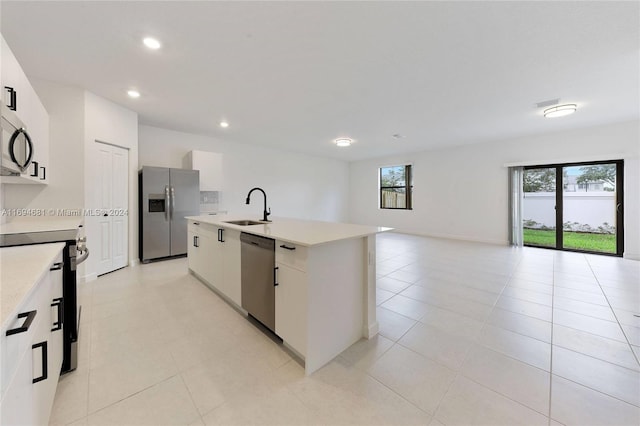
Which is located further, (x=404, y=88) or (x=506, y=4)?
(x=404, y=88)

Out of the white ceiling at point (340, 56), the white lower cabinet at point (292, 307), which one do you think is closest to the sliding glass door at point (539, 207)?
the white ceiling at point (340, 56)

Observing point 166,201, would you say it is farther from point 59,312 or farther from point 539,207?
point 539,207

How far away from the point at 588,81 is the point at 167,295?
547 centimetres

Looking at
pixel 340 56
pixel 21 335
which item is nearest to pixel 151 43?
pixel 340 56

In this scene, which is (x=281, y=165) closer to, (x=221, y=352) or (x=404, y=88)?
(x=404, y=88)

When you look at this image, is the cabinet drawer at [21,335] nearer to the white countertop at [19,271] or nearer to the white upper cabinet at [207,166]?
the white countertop at [19,271]

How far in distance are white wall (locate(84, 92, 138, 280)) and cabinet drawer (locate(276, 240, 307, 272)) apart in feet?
10.1

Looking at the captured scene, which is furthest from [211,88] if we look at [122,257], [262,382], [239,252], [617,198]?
[617,198]

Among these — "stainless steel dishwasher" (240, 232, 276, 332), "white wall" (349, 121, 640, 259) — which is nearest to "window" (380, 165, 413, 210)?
"white wall" (349, 121, 640, 259)

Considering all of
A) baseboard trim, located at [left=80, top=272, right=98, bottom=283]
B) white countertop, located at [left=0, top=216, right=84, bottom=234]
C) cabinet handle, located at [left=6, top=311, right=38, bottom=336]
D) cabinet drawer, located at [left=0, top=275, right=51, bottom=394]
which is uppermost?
white countertop, located at [left=0, top=216, right=84, bottom=234]

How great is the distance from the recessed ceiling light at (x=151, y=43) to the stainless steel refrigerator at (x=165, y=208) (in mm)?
2314

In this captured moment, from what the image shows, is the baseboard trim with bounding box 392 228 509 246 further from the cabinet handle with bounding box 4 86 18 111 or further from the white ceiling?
the cabinet handle with bounding box 4 86 18 111

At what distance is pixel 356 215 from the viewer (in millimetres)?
8930

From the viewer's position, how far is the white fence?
188 inches
